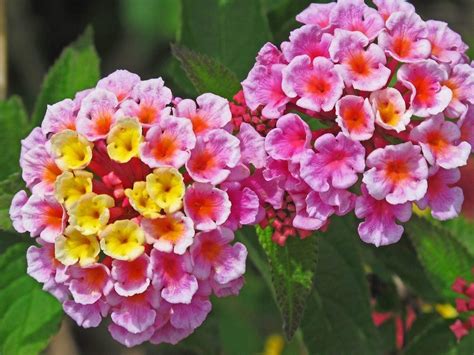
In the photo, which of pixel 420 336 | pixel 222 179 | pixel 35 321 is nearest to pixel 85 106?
pixel 222 179

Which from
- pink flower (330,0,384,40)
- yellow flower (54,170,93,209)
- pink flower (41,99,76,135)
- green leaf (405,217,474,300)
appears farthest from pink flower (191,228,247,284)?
green leaf (405,217,474,300)

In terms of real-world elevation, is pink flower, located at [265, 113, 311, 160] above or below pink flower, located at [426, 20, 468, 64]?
below

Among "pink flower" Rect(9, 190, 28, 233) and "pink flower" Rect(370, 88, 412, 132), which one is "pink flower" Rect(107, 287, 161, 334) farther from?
"pink flower" Rect(370, 88, 412, 132)

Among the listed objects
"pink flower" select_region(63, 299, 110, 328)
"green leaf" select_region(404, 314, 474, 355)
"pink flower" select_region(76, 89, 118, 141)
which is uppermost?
"pink flower" select_region(76, 89, 118, 141)

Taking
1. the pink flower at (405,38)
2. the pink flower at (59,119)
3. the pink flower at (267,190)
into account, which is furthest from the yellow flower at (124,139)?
the pink flower at (405,38)

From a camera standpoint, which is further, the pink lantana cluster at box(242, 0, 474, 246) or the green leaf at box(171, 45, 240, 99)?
the green leaf at box(171, 45, 240, 99)

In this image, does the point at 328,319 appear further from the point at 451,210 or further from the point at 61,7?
the point at 61,7

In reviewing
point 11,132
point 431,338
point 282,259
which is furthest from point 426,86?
point 11,132
